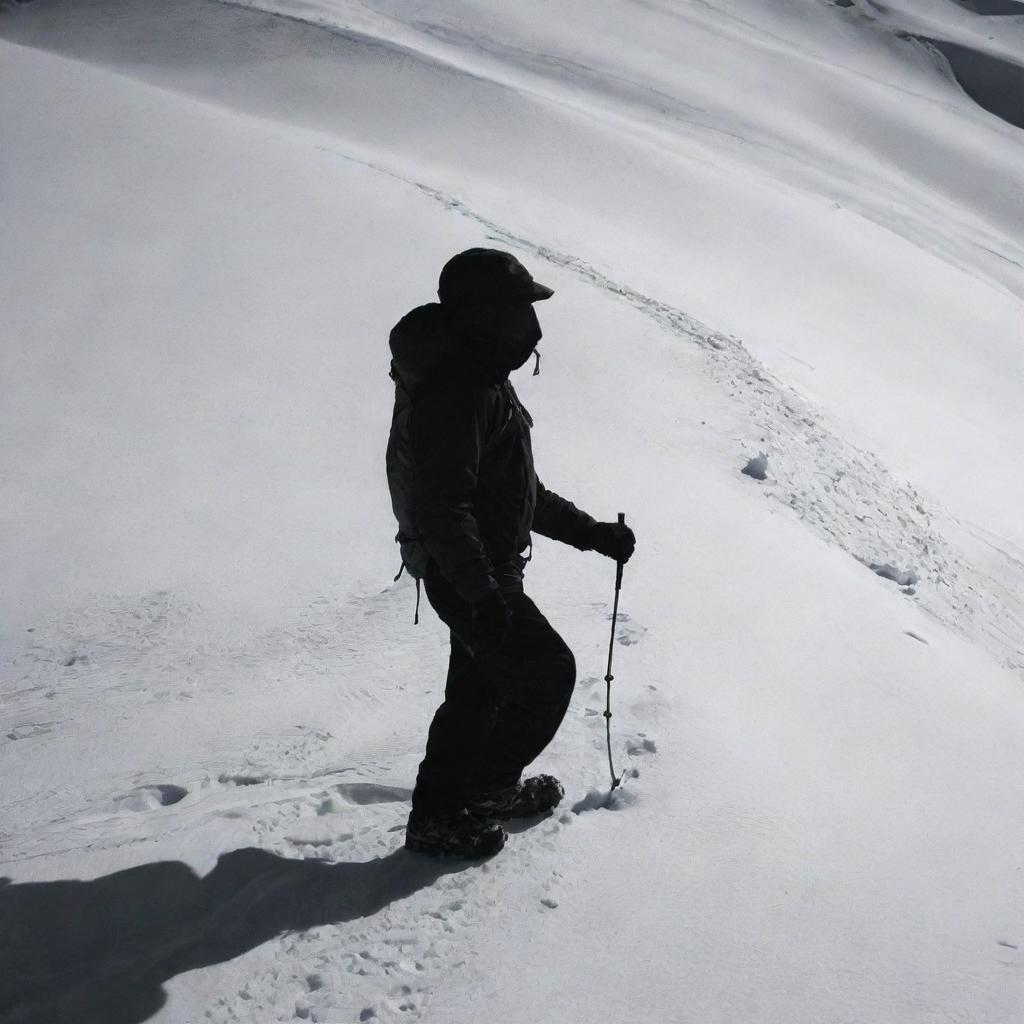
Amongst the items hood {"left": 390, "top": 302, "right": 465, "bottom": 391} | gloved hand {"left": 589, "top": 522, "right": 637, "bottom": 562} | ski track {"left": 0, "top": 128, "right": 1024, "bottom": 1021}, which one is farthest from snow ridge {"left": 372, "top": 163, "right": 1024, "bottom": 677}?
hood {"left": 390, "top": 302, "right": 465, "bottom": 391}

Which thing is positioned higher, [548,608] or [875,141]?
[875,141]

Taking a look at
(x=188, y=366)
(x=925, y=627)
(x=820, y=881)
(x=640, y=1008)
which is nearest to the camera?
(x=640, y=1008)

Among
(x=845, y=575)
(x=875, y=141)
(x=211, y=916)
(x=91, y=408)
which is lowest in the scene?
(x=91, y=408)

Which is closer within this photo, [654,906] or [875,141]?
[654,906]

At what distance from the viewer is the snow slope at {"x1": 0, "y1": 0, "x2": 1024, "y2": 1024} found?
2.87m

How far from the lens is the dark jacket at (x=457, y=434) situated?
107 inches

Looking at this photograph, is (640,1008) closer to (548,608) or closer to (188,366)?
(548,608)

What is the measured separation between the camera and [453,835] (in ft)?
10.3

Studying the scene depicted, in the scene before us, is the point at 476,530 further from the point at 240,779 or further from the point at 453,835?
the point at 240,779

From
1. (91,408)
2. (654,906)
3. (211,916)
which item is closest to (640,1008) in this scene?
(654,906)

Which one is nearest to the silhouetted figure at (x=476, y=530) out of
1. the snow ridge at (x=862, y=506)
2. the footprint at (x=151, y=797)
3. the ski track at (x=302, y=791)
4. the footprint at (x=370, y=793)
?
the ski track at (x=302, y=791)

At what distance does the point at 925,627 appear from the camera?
5.80 metres

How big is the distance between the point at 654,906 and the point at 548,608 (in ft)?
7.16

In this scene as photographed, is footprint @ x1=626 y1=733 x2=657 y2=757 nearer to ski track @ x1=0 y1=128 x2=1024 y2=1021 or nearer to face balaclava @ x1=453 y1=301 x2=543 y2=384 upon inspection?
ski track @ x1=0 y1=128 x2=1024 y2=1021
